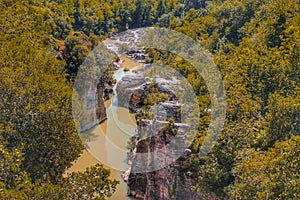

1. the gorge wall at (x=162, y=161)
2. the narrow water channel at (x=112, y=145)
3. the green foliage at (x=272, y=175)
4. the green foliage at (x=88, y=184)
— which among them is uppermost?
the green foliage at (x=272, y=175)

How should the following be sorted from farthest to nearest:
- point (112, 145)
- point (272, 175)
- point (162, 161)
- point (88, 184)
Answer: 1. point (112, 145)
2. point (162, 161)
3. point (88, 184)
4. point (272, 175)

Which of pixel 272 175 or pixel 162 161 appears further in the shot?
pixel 162 161

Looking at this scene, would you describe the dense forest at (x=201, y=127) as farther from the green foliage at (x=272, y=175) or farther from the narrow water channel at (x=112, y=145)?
the narrow water channel at (x=112, y=145)

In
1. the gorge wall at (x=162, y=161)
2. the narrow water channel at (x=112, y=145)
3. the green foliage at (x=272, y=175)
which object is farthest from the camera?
the narrow water channel at (x=112, y=145)

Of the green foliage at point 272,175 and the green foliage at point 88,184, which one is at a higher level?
the green foliage at point 272,175

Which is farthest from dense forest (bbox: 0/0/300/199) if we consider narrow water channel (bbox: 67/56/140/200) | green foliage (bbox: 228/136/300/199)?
narrow water channel (bbox: 67/56/140/200)

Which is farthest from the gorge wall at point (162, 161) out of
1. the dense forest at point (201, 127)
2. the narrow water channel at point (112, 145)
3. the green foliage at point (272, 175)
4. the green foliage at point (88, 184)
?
the green foliage at point (88, 184)

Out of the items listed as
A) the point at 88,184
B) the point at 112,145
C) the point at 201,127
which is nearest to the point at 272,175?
the point at 201,127

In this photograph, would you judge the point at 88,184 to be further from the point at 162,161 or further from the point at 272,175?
the point at 272,175

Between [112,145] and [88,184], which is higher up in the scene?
[88,184]

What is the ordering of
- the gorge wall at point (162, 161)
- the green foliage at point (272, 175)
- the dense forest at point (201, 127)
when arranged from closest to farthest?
the green foliage at point (272, 175) < the dense forest at point (201, 127) < the gorge wall at point (162, 161)
